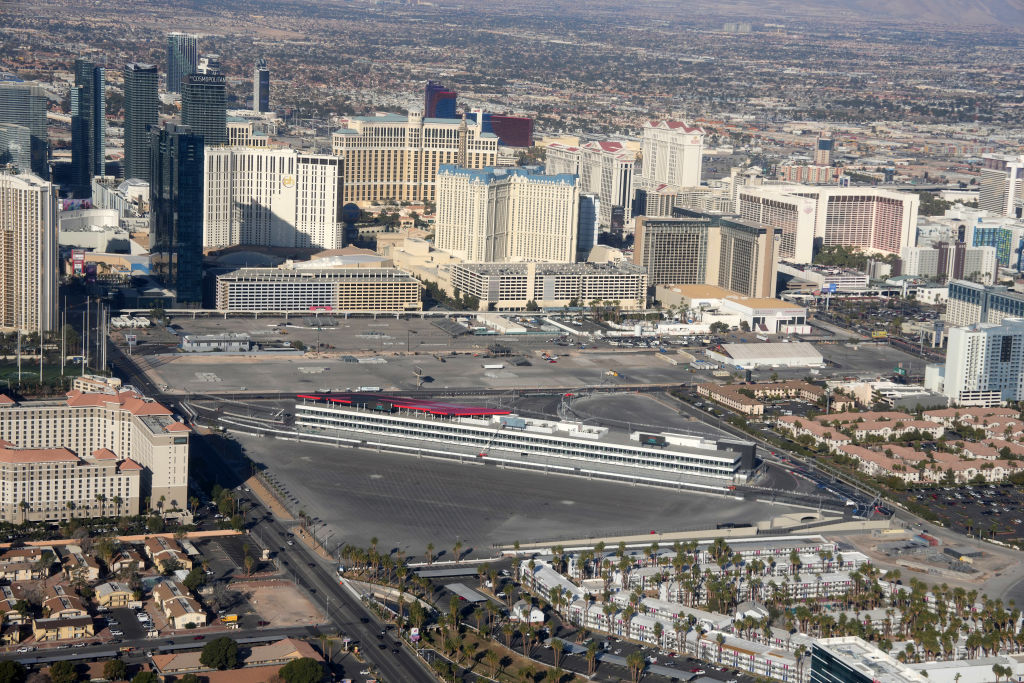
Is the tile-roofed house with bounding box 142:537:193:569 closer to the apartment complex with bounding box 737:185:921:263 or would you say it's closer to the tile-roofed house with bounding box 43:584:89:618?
the tile-roofed house with bounding box 43:584:89:618

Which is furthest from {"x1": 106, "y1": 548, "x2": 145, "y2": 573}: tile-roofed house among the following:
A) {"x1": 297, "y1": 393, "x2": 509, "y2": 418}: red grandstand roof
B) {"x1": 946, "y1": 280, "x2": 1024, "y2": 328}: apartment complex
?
{"x1": 946, "y1": 280, "x2": 1024, "y2": 328}: apartment complex

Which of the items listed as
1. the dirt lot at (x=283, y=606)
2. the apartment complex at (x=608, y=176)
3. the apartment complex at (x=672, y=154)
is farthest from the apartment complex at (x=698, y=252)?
the dirt lot at (x=283, y=606)

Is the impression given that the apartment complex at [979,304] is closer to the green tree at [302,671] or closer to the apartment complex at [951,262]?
the apartment complex at [951,262]

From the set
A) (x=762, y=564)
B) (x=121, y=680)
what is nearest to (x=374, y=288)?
(x=762, y=564)

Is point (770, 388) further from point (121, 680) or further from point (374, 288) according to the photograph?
point (121, 680)

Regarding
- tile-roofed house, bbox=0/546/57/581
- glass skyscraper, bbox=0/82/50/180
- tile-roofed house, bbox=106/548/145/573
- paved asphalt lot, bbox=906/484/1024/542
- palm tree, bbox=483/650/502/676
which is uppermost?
glass skyscraper, bbox=0/82/50/180

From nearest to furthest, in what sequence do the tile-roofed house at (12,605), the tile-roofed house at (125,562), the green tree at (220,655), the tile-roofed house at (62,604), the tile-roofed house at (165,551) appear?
the green tree at (220,655) < the tile-roofed house at (12,605) < the tile-roofed house at (62,604) < the tile-roofed house at (125,562) < the tile-roofed house at (165,551)

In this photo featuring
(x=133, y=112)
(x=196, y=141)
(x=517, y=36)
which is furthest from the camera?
(x=517, y=36)
